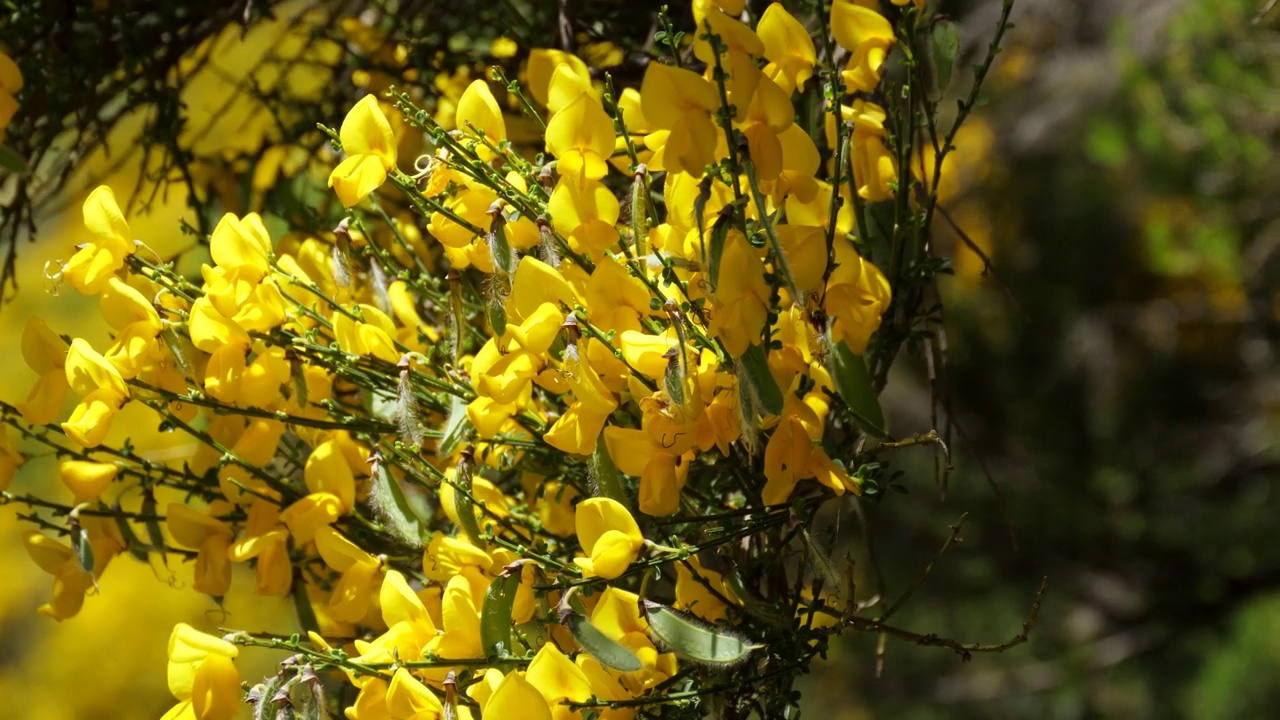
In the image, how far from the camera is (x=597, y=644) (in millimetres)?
466

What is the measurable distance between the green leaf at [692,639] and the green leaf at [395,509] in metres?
0.14

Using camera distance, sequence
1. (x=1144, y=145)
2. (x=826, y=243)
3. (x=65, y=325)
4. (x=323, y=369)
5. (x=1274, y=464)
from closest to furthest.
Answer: (x=826, y=243) < (x=323, y=369) < (x=1144, y=145) < (x=1274, y=464) < (x=65, y=325)

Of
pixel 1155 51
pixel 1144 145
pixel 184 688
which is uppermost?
pixel 1155 51

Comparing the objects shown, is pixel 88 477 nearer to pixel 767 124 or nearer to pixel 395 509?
pixel 395 509

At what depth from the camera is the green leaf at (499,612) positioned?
48cm

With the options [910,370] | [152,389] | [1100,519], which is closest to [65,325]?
[910,370]

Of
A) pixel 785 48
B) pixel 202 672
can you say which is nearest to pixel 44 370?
pixel 202 672

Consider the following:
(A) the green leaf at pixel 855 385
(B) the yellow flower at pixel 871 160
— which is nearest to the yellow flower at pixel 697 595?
(A) the green leaf at pixel 855 385

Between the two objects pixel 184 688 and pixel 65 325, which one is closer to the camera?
pixel 184 688

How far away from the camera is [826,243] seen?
49 centimetres

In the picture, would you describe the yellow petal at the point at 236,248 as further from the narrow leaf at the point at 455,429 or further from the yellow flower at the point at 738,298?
the yellow flower at the point at 738,298

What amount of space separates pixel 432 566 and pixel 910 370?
9.06 ft

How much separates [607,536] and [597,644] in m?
0.04

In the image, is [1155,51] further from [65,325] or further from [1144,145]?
[65,325]
